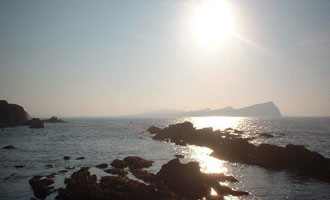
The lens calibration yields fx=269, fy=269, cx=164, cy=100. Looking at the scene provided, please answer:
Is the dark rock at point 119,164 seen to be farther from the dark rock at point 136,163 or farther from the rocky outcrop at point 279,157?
the rocky outcrop at point 279,157

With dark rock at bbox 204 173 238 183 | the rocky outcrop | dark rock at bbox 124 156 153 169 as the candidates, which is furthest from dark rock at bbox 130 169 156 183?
the rocky outcrop

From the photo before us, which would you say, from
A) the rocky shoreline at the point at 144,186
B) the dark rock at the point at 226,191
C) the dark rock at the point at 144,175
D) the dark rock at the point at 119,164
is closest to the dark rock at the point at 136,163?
the dark rock at the point at 119,164

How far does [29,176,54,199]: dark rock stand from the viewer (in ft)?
110

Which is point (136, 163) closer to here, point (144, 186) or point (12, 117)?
point (144, 186)

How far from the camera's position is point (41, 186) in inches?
1422

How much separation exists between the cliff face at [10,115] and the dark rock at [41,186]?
143274mm

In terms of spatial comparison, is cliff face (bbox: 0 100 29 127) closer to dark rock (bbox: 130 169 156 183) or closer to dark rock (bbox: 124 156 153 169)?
dark rock (bbox: 124 156 153 169)

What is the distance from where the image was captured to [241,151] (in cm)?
6469

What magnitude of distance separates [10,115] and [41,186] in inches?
6396

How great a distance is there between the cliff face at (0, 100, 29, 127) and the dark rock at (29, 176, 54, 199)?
14327 centimetres

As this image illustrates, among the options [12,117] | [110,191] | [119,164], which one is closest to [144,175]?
[119,164]

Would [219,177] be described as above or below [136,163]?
below

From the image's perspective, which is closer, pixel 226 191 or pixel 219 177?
pixel 226 191

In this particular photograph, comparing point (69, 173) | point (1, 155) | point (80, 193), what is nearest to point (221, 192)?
point (80, 193)
